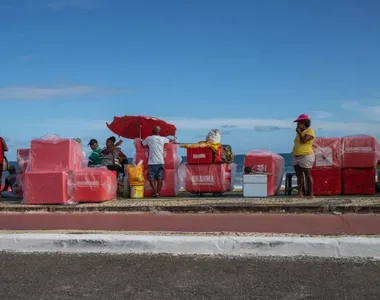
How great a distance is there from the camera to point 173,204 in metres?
8.84

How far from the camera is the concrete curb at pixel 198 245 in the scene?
5645mm

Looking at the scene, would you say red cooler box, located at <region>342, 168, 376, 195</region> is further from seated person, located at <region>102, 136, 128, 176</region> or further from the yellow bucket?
seated person, located at <region>102, 136, 128, 176</region>

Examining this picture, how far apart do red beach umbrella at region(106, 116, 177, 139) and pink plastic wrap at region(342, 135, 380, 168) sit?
3.74 m

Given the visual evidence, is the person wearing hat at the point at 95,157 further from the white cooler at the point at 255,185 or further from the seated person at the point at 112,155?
the white cooler at the point at 255,185

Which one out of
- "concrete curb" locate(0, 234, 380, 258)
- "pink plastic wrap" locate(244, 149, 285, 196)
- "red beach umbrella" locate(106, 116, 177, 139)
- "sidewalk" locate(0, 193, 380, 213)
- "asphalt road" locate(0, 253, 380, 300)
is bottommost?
"asphalt road" locate(0, 253, 380, 300)

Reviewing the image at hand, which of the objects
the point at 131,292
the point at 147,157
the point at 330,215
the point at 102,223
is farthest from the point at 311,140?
the point at 131,292

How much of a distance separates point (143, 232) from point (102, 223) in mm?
1141

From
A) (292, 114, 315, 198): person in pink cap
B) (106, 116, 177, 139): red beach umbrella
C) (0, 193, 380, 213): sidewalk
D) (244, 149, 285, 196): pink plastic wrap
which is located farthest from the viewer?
(106, 116, 177, 139): red beach umbrella

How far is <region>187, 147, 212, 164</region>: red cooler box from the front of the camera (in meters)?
10.4

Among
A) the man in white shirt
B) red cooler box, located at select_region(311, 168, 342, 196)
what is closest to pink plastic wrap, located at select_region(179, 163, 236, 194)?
the man in white shirt

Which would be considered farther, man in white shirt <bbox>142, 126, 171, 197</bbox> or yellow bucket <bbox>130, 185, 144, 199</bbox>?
yellow bucket <bbox>130, 185, 144, 199</bbox>

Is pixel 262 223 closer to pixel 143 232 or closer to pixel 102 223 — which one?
pixel 143 232

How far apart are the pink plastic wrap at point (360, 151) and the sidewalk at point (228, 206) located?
1167 mm

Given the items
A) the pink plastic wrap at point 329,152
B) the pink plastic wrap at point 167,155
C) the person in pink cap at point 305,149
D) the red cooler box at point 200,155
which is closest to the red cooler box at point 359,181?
the pink plastic wrap at point 329,152
